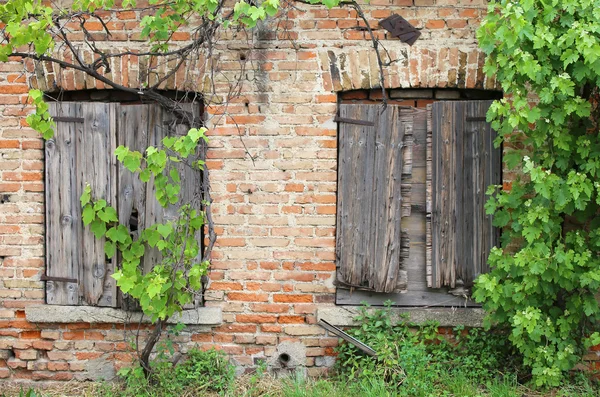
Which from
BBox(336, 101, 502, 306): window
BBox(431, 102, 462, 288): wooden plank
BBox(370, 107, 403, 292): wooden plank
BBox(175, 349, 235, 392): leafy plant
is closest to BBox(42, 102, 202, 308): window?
BBox(175, 349, 235, 392): leafy plant

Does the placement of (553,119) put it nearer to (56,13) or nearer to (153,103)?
(153,103)

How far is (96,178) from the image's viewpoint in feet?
17.8

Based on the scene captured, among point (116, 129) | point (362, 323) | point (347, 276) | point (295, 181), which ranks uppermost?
point (116, 129)

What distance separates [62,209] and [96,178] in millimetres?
380

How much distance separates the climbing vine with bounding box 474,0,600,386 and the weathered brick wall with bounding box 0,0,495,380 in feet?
2.01

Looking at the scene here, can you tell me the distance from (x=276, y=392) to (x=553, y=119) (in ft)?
9.43

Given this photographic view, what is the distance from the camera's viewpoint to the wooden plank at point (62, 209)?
17.7ft

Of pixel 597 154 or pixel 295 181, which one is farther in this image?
pixel 295 181

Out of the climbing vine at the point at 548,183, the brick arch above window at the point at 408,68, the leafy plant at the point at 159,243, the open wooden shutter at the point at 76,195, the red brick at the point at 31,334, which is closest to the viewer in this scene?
the climbing vine at the point at 548,183

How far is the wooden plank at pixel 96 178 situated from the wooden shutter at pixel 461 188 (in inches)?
103

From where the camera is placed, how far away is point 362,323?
210 inches

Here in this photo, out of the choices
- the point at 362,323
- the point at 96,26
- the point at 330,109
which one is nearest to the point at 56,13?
the point at 96,26

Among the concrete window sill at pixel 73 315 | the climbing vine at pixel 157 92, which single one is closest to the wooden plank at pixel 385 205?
the climbing vine at pixel 157 92

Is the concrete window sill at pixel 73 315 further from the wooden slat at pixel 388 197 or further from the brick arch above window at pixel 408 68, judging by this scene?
the brick arch above window at pixel 408 68
